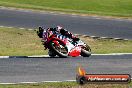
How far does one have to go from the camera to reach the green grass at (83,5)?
36.4 metres

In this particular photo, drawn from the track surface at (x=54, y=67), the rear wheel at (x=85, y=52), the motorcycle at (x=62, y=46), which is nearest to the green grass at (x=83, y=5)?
the rear wheel at (x=85, y=52)

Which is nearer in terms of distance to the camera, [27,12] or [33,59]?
[33,59]

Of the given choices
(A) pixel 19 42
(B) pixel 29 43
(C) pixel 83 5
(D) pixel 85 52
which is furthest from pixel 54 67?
(C) pixel 83 5

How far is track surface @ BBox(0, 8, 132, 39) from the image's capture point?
29141 mm

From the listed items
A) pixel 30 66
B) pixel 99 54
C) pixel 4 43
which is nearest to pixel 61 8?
pixel 4 43

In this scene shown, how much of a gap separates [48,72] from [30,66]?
104 centimetres

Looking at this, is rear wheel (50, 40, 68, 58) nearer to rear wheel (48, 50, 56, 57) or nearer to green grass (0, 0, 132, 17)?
rear wheel (48, 50, 56, 57)

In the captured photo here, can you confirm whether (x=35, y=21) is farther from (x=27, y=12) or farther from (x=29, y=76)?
(x=29, y=76)

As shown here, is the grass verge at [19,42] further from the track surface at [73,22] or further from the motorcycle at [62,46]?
the track surface at [73,22]

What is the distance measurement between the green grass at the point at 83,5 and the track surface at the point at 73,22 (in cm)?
235

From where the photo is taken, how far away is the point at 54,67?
1770cm

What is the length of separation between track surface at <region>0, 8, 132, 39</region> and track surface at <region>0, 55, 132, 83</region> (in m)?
9.15

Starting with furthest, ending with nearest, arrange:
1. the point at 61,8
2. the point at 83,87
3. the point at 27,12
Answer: the point at 61,8 < the point at 27,12 < the point at 83,87

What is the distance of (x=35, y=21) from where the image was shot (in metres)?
31.6
